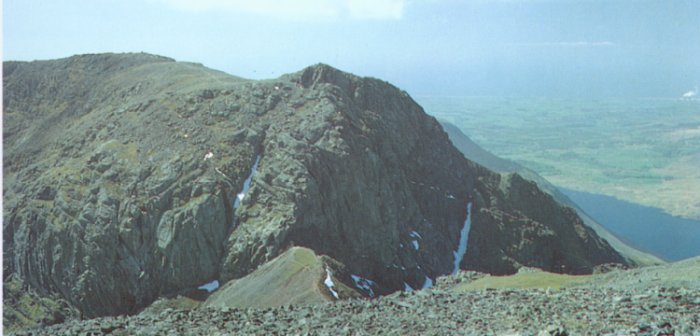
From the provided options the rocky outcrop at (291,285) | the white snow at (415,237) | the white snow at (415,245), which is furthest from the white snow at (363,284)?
the white snow at (415,237)

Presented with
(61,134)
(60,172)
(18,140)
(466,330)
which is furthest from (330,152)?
(18,140)

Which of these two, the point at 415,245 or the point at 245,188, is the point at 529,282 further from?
the point at 245,188

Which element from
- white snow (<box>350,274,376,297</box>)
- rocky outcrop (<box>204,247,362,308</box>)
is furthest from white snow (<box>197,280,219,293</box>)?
white snow (<box>350,274,376,297</box>)

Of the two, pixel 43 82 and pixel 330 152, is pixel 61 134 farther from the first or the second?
pixel 330 152

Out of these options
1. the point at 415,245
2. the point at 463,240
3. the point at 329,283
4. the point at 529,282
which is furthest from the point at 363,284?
the point at 463,240

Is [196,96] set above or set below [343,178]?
above

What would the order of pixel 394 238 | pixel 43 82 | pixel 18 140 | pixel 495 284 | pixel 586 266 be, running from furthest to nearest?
pixel 43 82, pixel 18 140, pixel 586 266, pixel 394 238, pixel 495 284

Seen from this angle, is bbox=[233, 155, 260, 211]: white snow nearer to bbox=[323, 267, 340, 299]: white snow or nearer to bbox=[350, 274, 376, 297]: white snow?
bbox=[350, 274, 376, 297]: white snow
